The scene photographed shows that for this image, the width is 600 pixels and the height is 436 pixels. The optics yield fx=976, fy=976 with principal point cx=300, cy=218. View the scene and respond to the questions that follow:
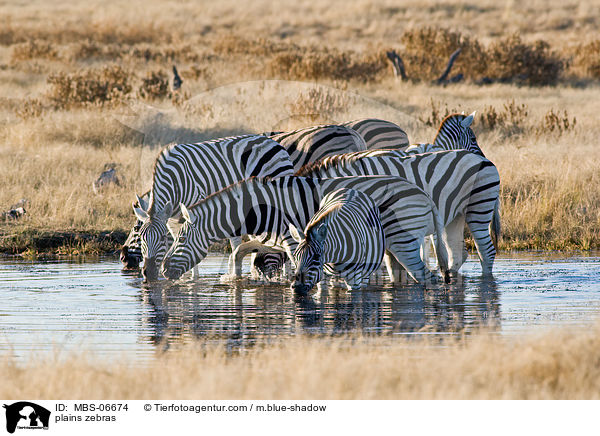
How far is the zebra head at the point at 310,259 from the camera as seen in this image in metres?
9.26

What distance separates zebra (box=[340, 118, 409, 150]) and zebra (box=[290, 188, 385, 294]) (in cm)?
467

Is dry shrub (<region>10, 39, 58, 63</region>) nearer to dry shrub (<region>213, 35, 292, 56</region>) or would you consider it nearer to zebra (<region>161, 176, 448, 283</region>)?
dry shrub (<region>213, 35, 292, 56</region>)

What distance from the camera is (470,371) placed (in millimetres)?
6340

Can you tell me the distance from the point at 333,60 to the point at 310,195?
2164 centimetres

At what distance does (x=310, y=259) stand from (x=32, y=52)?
100 feet

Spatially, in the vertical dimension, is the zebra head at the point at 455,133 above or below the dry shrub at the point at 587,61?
below

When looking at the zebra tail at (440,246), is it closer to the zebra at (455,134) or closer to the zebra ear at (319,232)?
the zebra ear at (319,232)

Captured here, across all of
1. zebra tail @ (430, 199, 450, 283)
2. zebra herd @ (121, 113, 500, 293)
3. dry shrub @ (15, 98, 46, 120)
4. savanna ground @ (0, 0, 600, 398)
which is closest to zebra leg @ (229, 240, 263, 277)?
zebra herd @ (121, 113, 500, 293)

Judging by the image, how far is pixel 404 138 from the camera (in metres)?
15.2

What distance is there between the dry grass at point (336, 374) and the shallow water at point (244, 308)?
2.90 ft

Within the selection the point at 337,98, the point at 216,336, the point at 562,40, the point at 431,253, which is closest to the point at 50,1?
the point at 562,40
